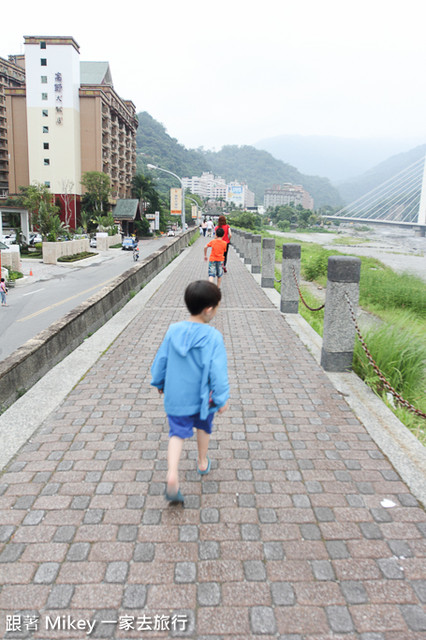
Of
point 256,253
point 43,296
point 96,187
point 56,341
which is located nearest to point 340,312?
point 56,341

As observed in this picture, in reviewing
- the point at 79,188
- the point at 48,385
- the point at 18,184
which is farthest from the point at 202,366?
the point at 18,184

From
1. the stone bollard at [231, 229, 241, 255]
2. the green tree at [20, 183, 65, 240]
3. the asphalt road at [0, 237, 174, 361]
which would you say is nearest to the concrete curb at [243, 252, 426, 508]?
the asphalt road at [0, 237, 174, 361]

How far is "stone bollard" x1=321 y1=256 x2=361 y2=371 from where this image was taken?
561 centimetres

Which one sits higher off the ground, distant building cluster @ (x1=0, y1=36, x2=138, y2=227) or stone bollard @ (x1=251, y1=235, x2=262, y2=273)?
distant building cluster @ (x1=0, y1=36, x2=138, y2=227)

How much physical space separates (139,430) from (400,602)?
235cm

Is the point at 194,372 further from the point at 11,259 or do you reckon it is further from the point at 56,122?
the point at 56,122

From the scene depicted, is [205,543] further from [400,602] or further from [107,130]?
[107,130]

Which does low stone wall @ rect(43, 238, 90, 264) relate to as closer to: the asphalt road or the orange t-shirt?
the asphalt road

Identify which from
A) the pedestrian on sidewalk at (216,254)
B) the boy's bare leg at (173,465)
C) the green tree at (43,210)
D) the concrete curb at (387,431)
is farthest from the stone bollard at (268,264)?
the green tree at (43,210)

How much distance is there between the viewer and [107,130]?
225ft

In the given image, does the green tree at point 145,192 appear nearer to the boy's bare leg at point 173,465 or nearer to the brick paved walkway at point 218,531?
the brick paved walkway at point 218,531

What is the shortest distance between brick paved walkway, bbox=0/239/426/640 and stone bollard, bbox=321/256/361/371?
44.2 inches

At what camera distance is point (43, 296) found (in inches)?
778

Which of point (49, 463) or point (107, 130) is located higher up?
point (107, 130)
